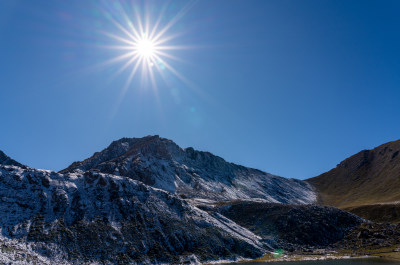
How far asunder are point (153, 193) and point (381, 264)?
61.4 meters

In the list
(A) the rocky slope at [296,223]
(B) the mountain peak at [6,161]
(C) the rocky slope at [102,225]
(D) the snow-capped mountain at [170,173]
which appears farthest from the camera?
(B) the mountain peak at [6,161]

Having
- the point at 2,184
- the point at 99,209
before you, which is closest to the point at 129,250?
the point at 99,209

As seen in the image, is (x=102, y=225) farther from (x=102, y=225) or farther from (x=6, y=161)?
(x=6, y=161)

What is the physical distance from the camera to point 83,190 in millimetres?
78062

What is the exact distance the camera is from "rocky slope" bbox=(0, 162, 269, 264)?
5772cm

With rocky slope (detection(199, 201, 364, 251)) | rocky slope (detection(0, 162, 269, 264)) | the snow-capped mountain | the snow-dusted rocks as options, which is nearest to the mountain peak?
the snow-capped mountain

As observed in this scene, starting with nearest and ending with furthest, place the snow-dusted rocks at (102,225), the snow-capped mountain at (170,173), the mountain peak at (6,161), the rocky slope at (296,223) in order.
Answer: the snow-dusted rocks at (102,225), the rocky slope at (296,223), the snow-capped mountain at (170,173), the mountain peak at (6,161)

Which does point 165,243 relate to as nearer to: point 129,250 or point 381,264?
point 129,250

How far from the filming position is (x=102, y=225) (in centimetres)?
6806

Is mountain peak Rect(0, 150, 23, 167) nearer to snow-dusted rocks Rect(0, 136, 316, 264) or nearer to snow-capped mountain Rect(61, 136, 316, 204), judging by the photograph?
snow-capped mountain Rect(61, 136, 316, 204)

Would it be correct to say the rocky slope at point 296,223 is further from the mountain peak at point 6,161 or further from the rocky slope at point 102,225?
the mountain peak at point 6,161

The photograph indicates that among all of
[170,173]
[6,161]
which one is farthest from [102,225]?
[6,161]

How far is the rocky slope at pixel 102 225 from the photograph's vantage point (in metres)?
57.7

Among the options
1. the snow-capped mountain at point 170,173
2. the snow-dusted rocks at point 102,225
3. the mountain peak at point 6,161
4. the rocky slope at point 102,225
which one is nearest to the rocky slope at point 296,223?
the snow-dusted rocks at point 102,225
